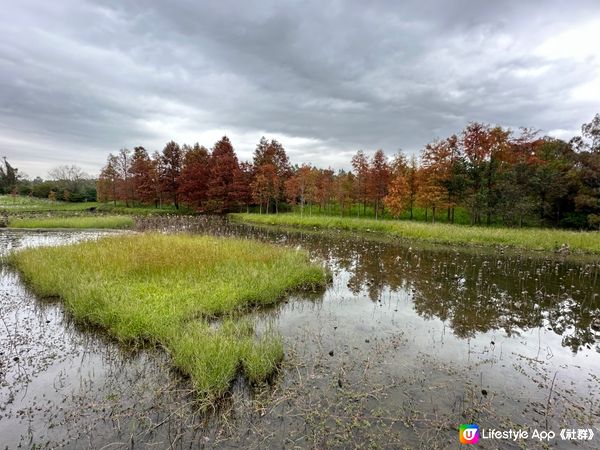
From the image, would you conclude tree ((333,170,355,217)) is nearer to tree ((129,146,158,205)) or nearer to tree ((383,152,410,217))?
tree ((383,152,410,217))

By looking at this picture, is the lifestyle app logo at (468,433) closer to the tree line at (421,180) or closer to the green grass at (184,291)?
the green grass at (184,291)

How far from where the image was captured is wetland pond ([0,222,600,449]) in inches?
170

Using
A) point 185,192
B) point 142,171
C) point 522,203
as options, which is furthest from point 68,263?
point 142,171

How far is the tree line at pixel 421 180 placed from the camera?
34312mm

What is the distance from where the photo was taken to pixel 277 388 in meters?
5.32

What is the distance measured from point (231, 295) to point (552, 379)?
7658 mm

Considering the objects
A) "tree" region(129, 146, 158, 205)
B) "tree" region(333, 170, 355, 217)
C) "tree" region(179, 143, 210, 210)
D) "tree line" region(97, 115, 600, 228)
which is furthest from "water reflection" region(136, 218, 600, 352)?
"tree" region(129, 146, 158, 205)

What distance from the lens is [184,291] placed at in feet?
30.9

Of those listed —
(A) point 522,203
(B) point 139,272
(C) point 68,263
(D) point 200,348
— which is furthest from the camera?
(A) point 522,203

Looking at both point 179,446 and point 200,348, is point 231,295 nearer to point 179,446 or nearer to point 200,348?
point 200,348

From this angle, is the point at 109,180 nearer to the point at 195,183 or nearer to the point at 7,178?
the point at 195,183

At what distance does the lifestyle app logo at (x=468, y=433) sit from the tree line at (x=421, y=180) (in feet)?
114

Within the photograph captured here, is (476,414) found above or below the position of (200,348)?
below

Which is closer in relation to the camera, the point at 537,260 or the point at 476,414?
the point at 476,414
